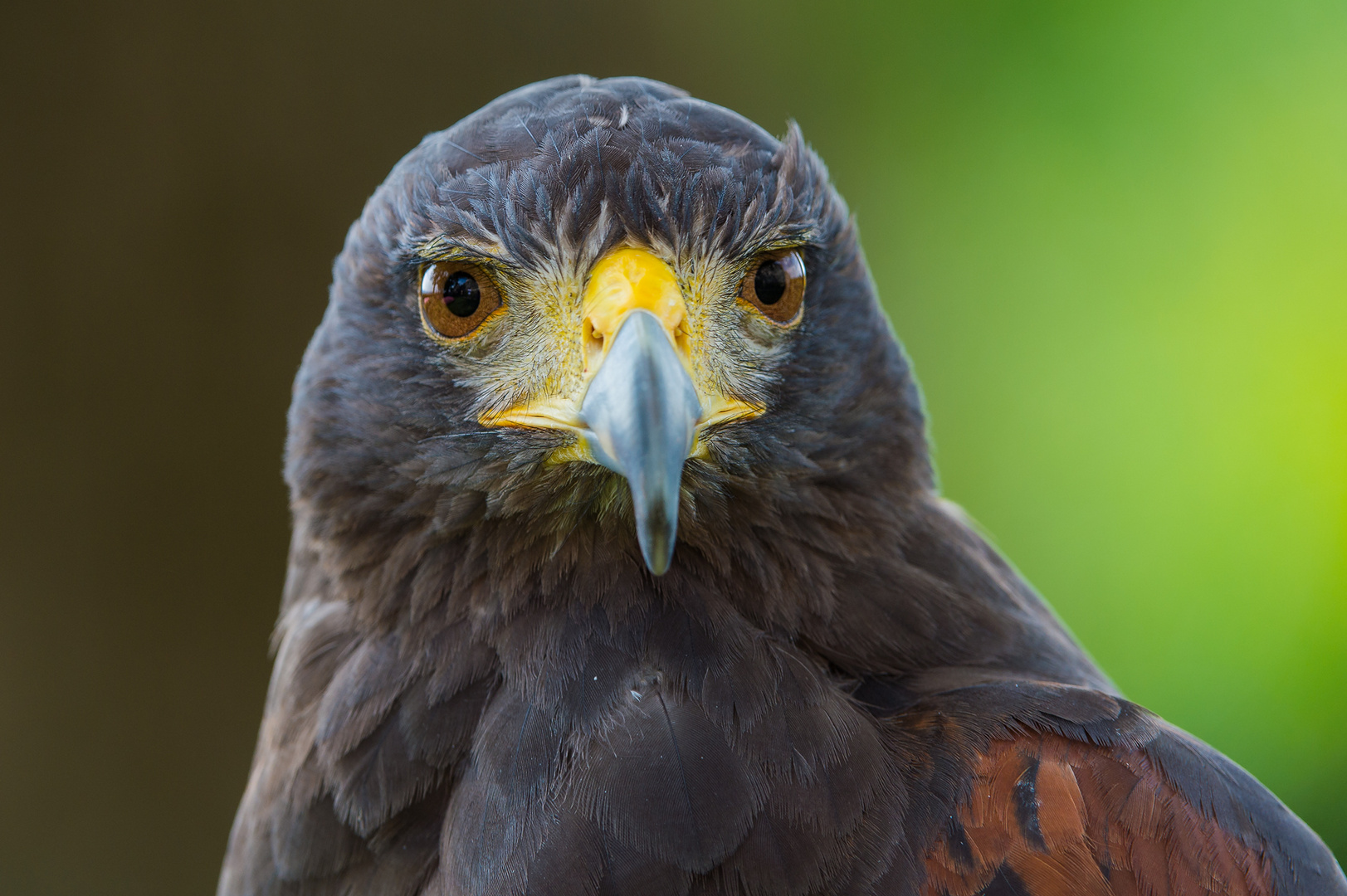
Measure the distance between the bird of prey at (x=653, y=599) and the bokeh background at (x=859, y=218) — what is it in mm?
1823

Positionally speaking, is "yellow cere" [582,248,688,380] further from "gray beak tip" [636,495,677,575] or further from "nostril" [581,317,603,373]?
"gray beak tip" [636,495,677,575]

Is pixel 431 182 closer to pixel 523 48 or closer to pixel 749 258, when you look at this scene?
pixel 749 258

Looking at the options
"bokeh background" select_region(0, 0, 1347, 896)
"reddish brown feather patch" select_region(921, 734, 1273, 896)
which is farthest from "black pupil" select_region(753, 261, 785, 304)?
"bokeh background" select_region(0, 0, 1347, 896)

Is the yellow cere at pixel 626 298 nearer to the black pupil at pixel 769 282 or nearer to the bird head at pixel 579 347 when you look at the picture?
the bird head at pixel 579 347

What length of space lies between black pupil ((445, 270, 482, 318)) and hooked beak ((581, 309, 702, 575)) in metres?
0.31

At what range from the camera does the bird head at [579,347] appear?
5.30ft

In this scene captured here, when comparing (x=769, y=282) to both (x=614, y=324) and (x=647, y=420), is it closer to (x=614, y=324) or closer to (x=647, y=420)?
(x=614, y=324)

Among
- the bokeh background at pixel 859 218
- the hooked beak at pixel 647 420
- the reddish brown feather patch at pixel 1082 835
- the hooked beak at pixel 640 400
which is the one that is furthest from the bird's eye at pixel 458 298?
the bokeh background at pixel 859 218

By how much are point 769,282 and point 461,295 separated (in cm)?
46

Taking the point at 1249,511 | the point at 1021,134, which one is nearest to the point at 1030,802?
the point at 1249,511

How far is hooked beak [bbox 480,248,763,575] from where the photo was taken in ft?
4.43

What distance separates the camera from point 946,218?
15.6 feet

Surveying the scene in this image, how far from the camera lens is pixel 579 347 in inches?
63.7

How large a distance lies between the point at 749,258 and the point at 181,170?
2.33m
